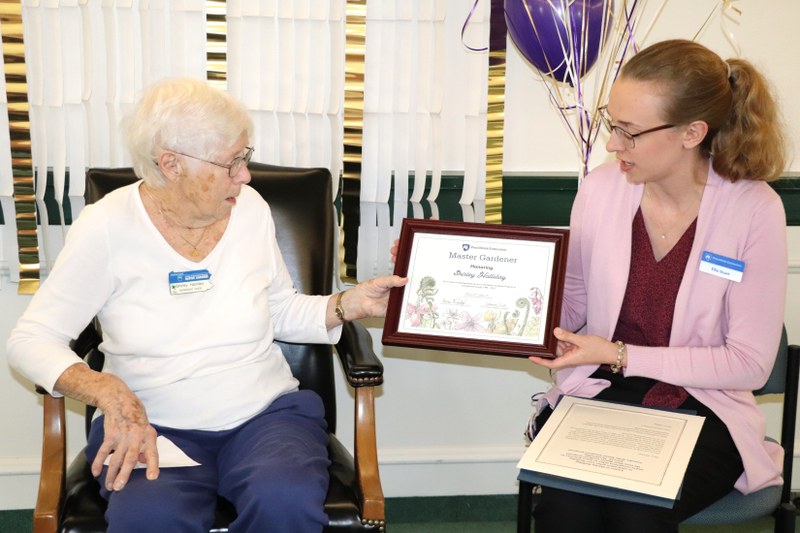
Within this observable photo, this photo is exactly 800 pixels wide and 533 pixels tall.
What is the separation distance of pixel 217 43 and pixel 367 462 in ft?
→ 4.77

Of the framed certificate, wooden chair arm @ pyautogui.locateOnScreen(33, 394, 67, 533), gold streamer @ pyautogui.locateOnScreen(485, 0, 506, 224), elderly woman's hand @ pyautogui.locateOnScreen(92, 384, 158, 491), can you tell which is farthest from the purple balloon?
wooden chair arm @ pyautogui.locateOnScreen(33, 394, 67, 533)

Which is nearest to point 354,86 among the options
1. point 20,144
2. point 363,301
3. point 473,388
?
point 363,301

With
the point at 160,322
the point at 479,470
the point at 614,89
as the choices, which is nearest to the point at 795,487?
the point at 479,470

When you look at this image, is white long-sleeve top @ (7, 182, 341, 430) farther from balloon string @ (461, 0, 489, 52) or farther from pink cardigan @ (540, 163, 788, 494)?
balloon string @ (461, 0, 489, 52)

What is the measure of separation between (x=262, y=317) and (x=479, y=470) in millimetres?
1422

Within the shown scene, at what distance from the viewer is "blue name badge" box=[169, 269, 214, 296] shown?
7.54 feet

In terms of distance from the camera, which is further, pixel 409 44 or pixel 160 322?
pixel 409 44

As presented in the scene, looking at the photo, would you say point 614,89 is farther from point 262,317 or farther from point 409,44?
point 262,317

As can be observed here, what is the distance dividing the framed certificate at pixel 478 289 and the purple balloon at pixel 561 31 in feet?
2.48

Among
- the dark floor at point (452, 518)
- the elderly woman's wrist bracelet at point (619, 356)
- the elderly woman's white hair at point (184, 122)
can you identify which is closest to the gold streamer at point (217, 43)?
the elderly woman's white hair at point (184, 122)

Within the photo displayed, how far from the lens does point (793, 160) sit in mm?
3295

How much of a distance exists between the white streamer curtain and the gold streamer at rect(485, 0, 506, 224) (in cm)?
3

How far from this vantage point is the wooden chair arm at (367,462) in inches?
85.6

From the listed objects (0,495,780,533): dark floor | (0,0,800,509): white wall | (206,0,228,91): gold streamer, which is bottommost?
(0,495,780,533): dark floor
